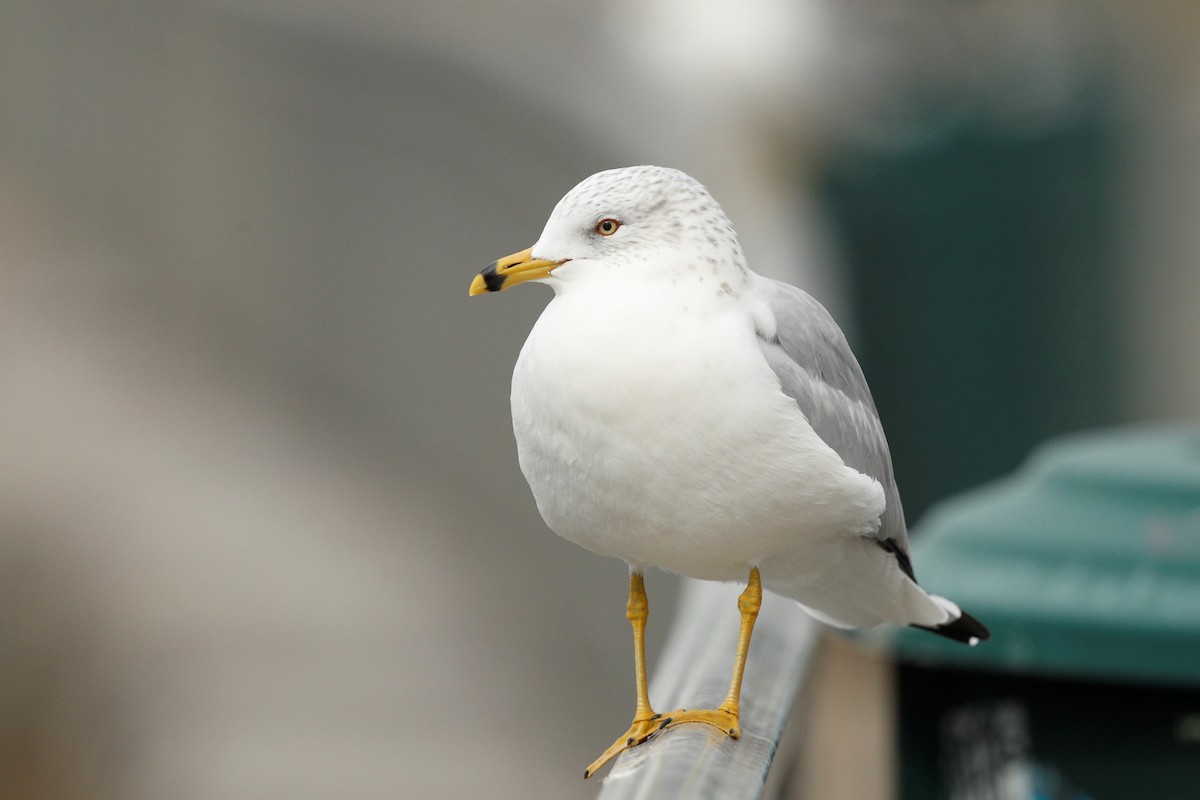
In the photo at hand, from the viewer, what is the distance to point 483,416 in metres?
4.21

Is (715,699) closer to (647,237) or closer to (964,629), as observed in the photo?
(964,629)

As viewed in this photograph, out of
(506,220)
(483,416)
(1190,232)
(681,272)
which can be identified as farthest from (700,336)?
(1190,232)

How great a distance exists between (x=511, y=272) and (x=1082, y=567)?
123 cm

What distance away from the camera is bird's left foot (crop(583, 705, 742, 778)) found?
0.82m

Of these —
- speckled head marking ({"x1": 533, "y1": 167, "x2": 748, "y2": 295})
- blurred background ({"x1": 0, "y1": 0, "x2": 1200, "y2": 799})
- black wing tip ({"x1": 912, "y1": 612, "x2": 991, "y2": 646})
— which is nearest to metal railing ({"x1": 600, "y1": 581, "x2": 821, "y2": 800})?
black wing tip ({"x1": 912, "y1": 612, "x2": 991, "y2": 646})

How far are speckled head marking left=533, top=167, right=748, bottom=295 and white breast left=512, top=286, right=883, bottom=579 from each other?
14mm

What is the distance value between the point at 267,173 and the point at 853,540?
4250 mm

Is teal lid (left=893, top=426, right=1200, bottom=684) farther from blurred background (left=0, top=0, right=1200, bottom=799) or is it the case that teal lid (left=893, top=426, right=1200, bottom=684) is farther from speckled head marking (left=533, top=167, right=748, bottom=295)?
speckled head marking (left=533, top=167, right=748, bottom=295)

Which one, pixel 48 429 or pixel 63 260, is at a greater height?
pixel 63 260

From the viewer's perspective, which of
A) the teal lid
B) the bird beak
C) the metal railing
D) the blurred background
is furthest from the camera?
the blurred background

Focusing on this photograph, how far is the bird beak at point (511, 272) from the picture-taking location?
653 millimetres

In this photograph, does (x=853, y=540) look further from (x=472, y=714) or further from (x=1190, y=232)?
(x=472, y=714)

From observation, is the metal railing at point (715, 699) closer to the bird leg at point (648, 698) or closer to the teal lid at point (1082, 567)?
the bird leg at point (648, 698)

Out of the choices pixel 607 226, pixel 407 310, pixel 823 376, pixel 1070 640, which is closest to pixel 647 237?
pixel 607 226
